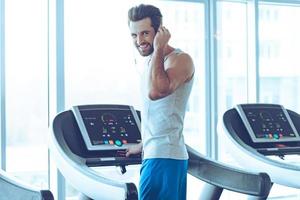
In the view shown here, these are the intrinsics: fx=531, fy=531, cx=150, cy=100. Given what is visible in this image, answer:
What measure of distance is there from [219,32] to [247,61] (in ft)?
1.49

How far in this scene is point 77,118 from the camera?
2977 millimetres

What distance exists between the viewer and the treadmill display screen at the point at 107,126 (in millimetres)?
2922

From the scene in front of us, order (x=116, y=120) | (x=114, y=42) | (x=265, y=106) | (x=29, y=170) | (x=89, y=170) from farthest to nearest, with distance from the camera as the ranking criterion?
(x=114, y=42), (x=29, y=170), (x=265, y=106), (x=116, y=120), (x=89, y=170)

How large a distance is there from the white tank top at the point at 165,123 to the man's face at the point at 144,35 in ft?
0.32

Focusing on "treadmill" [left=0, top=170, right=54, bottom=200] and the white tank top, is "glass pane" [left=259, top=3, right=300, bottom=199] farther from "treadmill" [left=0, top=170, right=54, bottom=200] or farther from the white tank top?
"treadmill" [left=0, top=170, right=54, bottom=200]

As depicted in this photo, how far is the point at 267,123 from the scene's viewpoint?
3639 mm

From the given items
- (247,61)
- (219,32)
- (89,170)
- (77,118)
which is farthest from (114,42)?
(89,170)

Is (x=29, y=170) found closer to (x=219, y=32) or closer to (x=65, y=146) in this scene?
(x=65, y=146)

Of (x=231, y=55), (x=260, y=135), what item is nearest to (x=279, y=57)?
(x=231, y=55)

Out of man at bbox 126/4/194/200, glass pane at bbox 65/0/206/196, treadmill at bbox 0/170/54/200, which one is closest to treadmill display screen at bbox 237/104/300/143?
glass pane at bbox 65/0/206/196

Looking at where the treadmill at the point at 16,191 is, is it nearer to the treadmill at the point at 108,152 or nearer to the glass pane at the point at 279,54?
the treadmill at the point at 108,152

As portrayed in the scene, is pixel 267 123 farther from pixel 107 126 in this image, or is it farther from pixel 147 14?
pixel 147 14

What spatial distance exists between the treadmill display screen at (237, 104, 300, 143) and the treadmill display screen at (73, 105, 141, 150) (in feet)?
2.88

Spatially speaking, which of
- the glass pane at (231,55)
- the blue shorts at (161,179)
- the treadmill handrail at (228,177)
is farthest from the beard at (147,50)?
the glass pane at (231,55)
